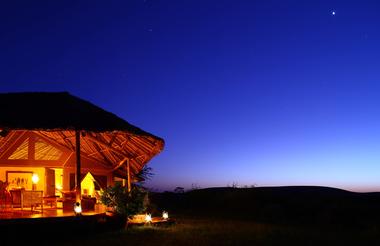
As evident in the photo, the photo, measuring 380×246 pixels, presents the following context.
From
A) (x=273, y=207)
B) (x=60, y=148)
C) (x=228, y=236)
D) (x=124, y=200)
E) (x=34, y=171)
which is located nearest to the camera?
(x=228, y=236)

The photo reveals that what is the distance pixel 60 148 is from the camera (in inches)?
615

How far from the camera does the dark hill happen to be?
53.3ft

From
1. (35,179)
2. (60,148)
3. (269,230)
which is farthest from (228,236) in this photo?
(35,179)

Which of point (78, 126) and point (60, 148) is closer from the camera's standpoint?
point (78, 126)

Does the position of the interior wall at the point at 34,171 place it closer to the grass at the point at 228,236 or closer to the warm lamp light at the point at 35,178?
the warm lamp light at the point at 35,178

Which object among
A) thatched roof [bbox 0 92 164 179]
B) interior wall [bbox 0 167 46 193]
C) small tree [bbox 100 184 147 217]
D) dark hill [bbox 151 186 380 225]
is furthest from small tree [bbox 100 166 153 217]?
dark hill [bbox 151 186 380 225]

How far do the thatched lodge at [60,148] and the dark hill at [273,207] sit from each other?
451 cm

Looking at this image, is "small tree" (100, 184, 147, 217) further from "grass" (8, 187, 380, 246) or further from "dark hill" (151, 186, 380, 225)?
"dark hill" (151, 186, 380, 225)

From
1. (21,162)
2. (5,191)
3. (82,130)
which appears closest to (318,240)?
(82,130)

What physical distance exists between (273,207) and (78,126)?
9714 mm

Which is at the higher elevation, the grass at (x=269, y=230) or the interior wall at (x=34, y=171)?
the interior wall at (x=34, y=171)

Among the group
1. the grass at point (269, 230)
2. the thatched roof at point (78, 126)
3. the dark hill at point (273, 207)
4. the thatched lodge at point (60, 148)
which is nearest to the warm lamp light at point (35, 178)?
the thatched lodge at point (60, 148)

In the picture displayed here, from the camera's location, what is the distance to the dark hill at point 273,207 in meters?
16.2

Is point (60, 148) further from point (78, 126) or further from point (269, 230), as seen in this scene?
point (269, 230)
